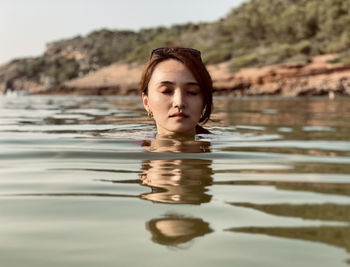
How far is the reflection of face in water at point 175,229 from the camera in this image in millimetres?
1248

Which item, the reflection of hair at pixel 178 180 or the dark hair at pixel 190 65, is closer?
the reflection of hair at pixel 178 180

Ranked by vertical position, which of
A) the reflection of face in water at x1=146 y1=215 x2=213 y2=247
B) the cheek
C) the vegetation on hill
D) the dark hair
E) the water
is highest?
the vegetation on hill

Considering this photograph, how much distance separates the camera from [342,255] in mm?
1139

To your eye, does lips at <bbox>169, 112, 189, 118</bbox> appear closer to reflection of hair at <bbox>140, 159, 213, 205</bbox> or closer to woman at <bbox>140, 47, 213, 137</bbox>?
woman at <bbox>140, 47, 213, 137</bbox>

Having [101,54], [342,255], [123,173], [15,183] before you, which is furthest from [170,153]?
[101,54]

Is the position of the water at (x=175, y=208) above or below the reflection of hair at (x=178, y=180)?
below

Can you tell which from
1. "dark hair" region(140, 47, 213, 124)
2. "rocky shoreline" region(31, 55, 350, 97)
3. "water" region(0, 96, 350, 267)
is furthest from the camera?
"rocky shoreline" region(31, 55, 350, 97)

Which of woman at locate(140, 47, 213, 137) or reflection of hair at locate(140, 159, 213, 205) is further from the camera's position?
woman at locate(140, 47, 213, 137)

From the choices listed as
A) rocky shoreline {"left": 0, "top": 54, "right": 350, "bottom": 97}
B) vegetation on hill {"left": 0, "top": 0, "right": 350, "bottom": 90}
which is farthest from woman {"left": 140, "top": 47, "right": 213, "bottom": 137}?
rocky shoreline {"left": 0, "top": 54, "right": 350, "bottom": 97}

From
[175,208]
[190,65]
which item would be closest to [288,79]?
[190,65]

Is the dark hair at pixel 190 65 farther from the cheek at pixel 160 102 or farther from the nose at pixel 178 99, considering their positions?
the cheek at pixel 160 102

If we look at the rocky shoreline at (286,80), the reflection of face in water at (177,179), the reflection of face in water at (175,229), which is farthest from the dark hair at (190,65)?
the rocky shoreline at (286,80)

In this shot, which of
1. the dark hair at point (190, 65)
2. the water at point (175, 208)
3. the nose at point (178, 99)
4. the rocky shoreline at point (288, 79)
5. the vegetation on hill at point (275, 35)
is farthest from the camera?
the vegetation on hill at point (275, 35)

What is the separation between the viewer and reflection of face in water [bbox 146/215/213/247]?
1248mm
